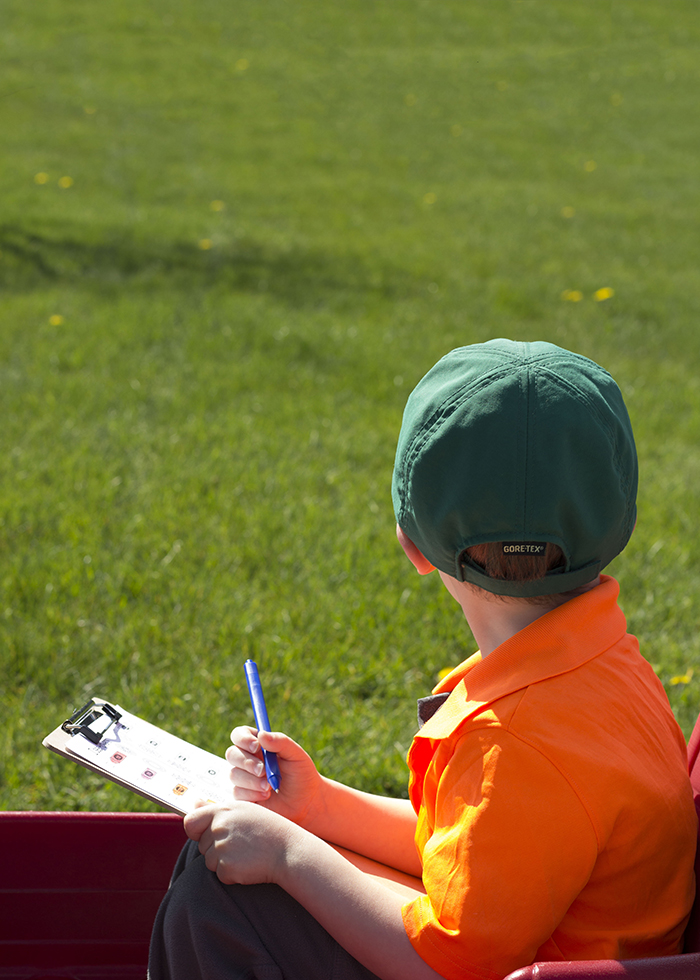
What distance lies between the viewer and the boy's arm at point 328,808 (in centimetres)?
148

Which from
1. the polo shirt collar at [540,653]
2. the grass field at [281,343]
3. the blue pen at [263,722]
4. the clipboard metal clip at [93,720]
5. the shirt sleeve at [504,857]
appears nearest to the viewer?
the shirt sleeve at [504,857]

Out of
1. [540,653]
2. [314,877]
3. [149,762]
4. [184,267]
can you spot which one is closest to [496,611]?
[540,653]

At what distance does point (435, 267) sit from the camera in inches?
236

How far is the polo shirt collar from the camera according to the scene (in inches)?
44.4

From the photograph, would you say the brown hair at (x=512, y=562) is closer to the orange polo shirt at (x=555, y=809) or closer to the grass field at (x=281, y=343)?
the orange polo shirt at (x=555, y=809)

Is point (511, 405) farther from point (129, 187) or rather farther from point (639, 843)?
point (129, 187)

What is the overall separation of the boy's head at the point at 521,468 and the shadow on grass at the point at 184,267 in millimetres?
4287

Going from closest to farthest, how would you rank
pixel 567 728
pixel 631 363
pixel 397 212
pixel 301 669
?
pixel 567 728 < pixel 301 669 < pixel 631 363 < pixel 397 212

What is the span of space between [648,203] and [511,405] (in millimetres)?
7574

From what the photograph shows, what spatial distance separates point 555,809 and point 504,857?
0.24 feet

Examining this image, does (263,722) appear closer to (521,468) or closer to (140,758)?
(140,758)

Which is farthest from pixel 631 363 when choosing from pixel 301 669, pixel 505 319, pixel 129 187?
pixel 129 187

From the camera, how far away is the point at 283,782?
4.87 ft

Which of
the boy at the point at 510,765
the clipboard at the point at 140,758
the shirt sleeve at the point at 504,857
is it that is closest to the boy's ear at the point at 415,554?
the boy at the point at 510,765
